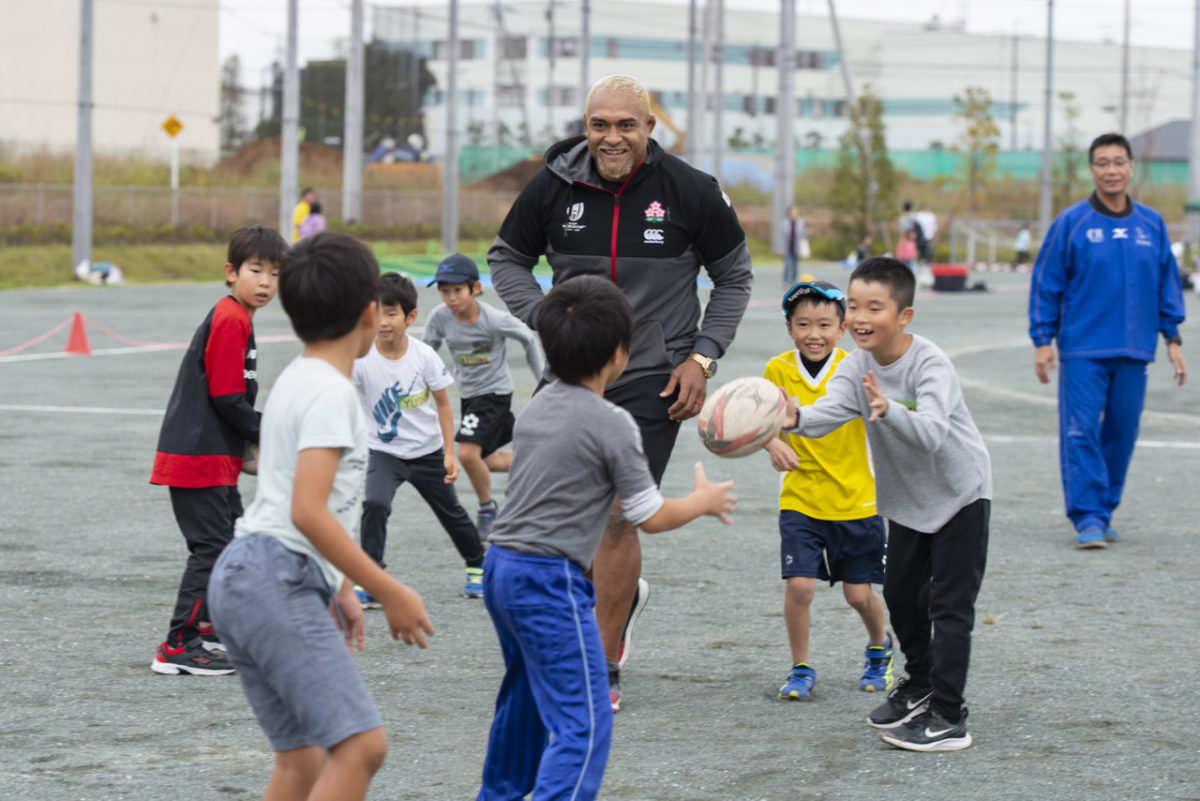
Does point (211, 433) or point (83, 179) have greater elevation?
point (83, 179)

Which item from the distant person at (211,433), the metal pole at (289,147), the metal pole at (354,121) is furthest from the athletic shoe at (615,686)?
the metal pole at (354,121)

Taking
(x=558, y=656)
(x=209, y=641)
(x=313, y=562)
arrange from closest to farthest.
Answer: (x=313, y=562)
(x=558, y=656)
(x=209, y=641)

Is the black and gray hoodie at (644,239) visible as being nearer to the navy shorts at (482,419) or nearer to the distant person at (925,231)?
the navy shorts at (482,419)

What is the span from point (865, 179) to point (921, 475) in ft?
164

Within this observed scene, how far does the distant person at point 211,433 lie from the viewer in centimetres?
580

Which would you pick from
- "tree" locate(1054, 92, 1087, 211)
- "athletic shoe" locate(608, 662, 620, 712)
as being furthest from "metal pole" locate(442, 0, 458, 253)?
"athletic shoe" locate(608, 662, 620, 712)

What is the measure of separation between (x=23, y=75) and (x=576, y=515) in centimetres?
6157

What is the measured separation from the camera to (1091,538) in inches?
336

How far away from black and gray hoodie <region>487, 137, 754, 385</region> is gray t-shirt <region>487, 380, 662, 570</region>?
1676 millimetres

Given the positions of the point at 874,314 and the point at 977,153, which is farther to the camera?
the point at 977,153

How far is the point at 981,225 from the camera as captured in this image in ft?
201

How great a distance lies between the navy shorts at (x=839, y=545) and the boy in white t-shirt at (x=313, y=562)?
242 centimetres

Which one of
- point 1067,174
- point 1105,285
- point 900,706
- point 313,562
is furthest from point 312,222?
point 1067,174

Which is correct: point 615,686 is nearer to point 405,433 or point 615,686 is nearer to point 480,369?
point 405,433
